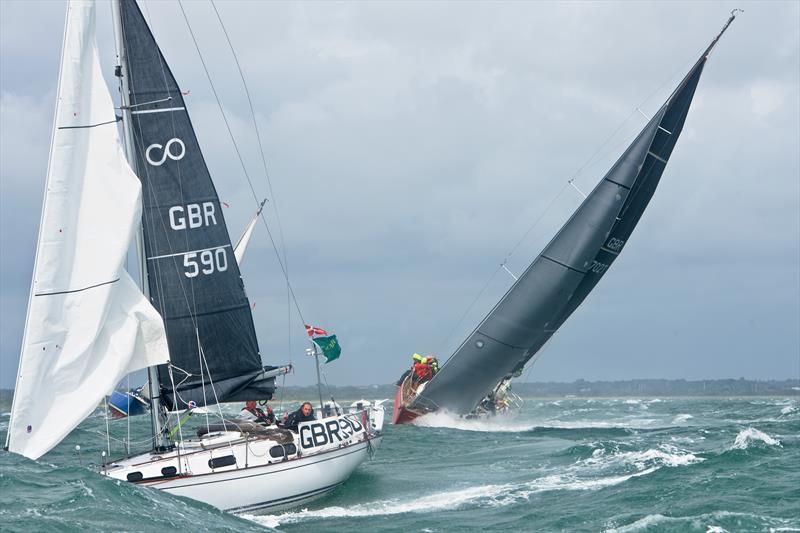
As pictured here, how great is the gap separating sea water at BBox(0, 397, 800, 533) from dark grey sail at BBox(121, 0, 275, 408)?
8.66 ft

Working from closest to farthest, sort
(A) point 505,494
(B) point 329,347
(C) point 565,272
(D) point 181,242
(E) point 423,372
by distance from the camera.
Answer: (A) point 505,494
(D) point 181,242
(B) point 329,347
(C) point 565,272
(E) point 423,372

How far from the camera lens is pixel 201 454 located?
54.1 ft

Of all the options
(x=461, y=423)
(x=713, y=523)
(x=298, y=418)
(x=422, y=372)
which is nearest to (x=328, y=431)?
(x=298, y=418)

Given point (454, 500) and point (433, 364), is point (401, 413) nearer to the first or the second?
point (433, 364)

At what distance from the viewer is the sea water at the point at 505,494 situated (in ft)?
45.5

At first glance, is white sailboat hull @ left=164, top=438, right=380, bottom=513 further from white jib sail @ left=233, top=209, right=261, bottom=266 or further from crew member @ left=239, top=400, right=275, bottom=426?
white jib sail @ left=233, top=209, right=261, bottom=266

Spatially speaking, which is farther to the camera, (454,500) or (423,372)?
(423,372)

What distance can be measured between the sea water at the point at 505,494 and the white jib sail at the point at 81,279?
1.32m

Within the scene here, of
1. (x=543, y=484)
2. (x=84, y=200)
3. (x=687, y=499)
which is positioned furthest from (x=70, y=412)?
(x=687, y=499)

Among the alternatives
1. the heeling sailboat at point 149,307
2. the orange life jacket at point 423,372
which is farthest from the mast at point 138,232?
the orange life jacket at point 423,372

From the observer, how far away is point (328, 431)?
710 inches

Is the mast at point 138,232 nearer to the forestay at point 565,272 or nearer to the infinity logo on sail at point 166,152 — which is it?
the infinity logo on sail at point 166,152

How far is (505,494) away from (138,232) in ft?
25.8

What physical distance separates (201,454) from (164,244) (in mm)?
3896
